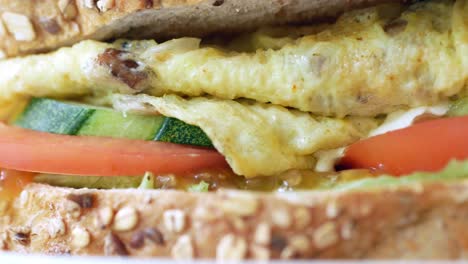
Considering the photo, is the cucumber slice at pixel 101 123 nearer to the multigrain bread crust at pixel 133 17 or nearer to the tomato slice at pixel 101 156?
the tomato slice at pixel 101 156

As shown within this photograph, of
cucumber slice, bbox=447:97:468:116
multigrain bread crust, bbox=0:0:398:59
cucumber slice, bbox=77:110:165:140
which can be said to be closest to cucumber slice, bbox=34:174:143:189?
cucumber slice, bbox=77:110:165:140

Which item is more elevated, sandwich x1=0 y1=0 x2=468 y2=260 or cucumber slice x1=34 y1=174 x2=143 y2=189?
sandwich x1=0 y1=0 x2=468 y2=260

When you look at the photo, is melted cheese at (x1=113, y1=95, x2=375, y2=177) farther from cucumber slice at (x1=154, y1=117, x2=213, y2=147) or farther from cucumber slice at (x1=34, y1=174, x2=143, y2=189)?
cucumber slice at (x1=34, y1=174, x2=143, y2=189)

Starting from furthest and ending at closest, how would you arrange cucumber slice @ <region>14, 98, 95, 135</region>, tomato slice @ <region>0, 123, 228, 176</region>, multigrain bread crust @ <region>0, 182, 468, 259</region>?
cucumber slice @ <region>14, 98, 95, 135</region> < tomato slice @ <region>0, 123, 228, 176</region> < multigrain bread crust @ <region>0, 182, 468, 259</region>

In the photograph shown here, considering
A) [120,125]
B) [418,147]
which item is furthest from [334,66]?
[120,125]

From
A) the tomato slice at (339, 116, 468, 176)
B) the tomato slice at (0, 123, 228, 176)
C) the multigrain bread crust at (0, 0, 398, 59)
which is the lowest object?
the tomato slice at (0, 123, 228, 176)

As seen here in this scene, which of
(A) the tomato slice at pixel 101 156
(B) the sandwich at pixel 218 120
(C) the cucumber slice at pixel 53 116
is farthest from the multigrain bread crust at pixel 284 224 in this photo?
(C) the cucumber slice at pixel 53 116

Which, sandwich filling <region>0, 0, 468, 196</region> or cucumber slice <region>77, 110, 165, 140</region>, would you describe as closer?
sandwich filling <region>0, 0, 468, 196</region>

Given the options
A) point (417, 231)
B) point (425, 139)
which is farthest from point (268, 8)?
point (417, 231)
